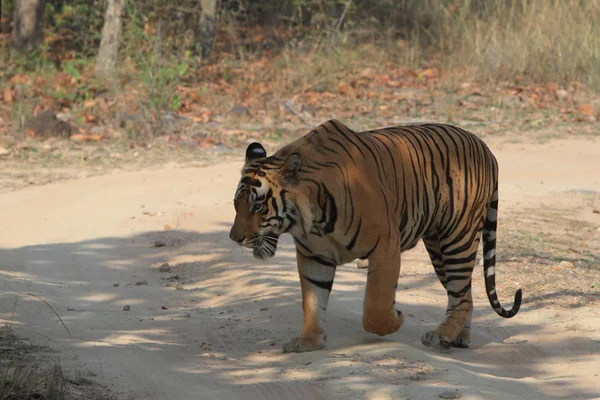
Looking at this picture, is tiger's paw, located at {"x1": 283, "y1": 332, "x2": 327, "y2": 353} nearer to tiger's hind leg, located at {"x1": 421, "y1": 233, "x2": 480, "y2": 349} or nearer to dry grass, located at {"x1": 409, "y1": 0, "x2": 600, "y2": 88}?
tiger's hind leg, located at {"x1": 421, "y1": 233, "x2": 480, "y2": 349}

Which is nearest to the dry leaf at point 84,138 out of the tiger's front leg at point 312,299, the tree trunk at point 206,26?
the tree trunk at point 206,26

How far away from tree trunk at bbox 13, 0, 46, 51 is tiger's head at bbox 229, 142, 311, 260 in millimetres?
11731

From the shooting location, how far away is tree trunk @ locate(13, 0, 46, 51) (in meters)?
16.1

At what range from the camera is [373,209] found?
5.31 metres

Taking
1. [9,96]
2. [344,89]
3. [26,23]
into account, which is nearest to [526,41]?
[344,89]

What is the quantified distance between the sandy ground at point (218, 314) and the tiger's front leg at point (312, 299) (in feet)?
0.29

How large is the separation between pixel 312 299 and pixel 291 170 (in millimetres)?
787

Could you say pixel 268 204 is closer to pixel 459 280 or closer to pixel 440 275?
pixel 459 280

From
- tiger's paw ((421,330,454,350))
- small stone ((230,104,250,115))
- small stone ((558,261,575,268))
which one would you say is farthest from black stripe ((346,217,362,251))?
small stone ((230,104,250,115))

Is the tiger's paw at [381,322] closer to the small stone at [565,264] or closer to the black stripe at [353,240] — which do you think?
the black stripe at [353,240]

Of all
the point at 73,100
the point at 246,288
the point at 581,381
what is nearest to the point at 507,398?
the point at 581,381

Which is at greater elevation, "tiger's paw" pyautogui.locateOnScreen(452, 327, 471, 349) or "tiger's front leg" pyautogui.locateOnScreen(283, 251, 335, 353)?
"tiger's front leg" pyautogui.locateOnScreen(283, 251, 335, 353)

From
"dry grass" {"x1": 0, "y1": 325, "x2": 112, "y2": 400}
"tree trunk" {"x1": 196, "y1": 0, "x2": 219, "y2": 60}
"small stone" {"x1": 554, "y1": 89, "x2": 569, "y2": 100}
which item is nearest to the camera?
"dry grass" {"x1": 0, "y1": 325, "x2": 112, "y2": 400}

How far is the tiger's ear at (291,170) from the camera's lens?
519 cm
